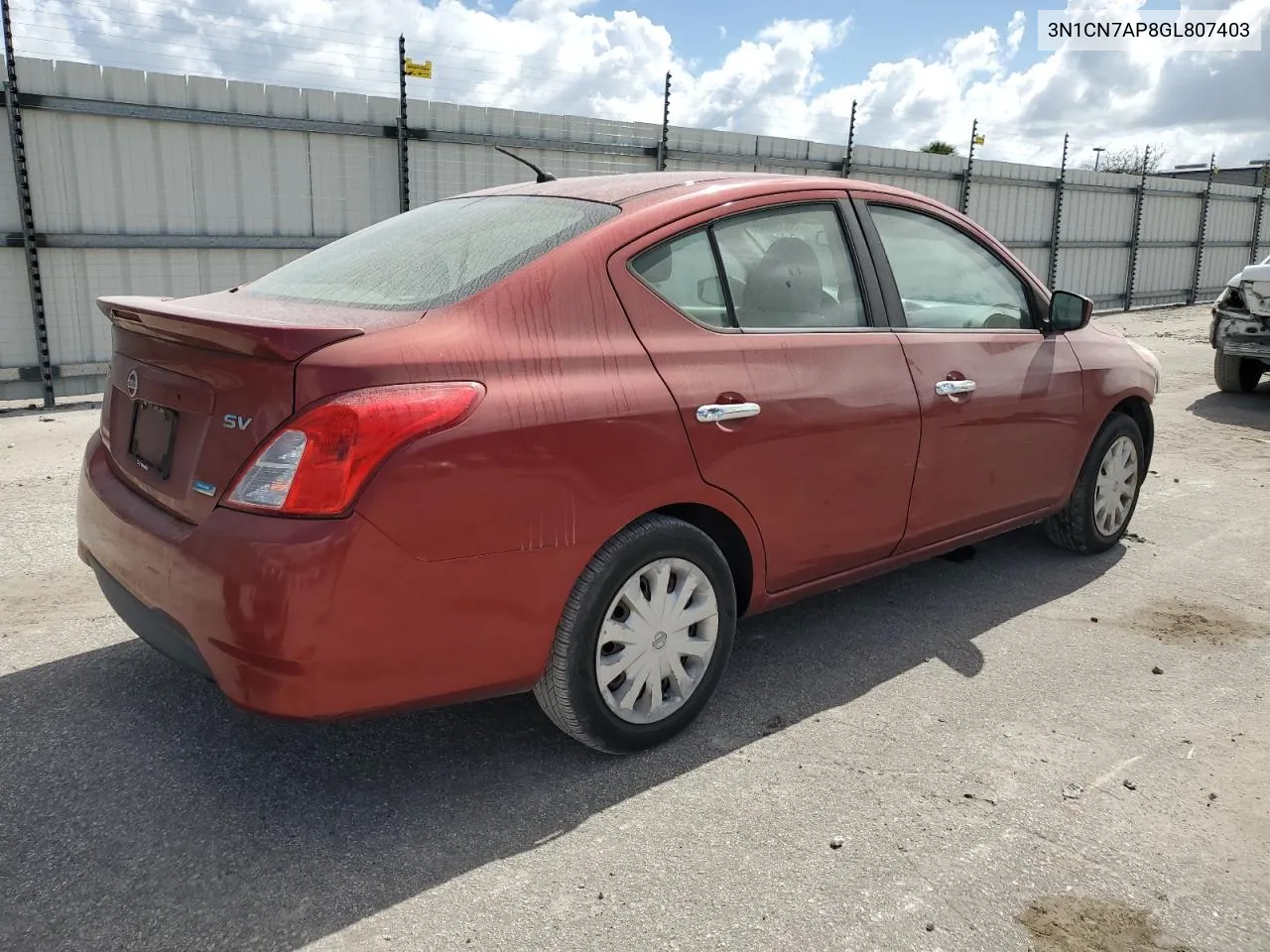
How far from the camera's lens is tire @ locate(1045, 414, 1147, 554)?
4.68 metres

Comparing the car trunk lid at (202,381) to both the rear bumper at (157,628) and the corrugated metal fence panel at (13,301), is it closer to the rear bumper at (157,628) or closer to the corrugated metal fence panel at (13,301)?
the rear bumper at (157,628)

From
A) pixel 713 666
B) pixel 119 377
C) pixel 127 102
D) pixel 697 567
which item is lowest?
pixel 713 666

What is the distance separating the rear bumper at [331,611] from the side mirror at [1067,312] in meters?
2.66

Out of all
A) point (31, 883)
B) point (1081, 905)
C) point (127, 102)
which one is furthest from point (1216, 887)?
point (127, 102)

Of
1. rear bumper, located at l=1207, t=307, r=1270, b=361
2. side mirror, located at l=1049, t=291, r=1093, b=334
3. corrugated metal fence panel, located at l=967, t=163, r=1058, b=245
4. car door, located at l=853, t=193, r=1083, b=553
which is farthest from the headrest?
corrugated metal fence panel, located at l=967, t=163, r=1058, b=245

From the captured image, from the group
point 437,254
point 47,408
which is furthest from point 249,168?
point 437,254

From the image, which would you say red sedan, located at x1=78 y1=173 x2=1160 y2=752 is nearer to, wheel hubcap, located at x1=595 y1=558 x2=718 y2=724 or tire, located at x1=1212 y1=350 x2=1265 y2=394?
wheel hubcap, located at x1=595 y1=558 x2=718 y2=724

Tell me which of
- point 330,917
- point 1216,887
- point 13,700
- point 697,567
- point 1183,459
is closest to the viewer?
point 330,917

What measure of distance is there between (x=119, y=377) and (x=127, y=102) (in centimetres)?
677

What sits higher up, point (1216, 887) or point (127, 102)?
point (127, 102)

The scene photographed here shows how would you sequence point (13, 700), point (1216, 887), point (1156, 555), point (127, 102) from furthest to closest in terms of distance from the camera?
point (127, 102), point (1156, 555), point (13, 700), point (1216, 887)

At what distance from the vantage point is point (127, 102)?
336 inches

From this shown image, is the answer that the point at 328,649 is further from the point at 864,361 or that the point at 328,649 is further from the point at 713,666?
the point at 864,361

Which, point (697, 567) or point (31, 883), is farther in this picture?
point (697, 567)
